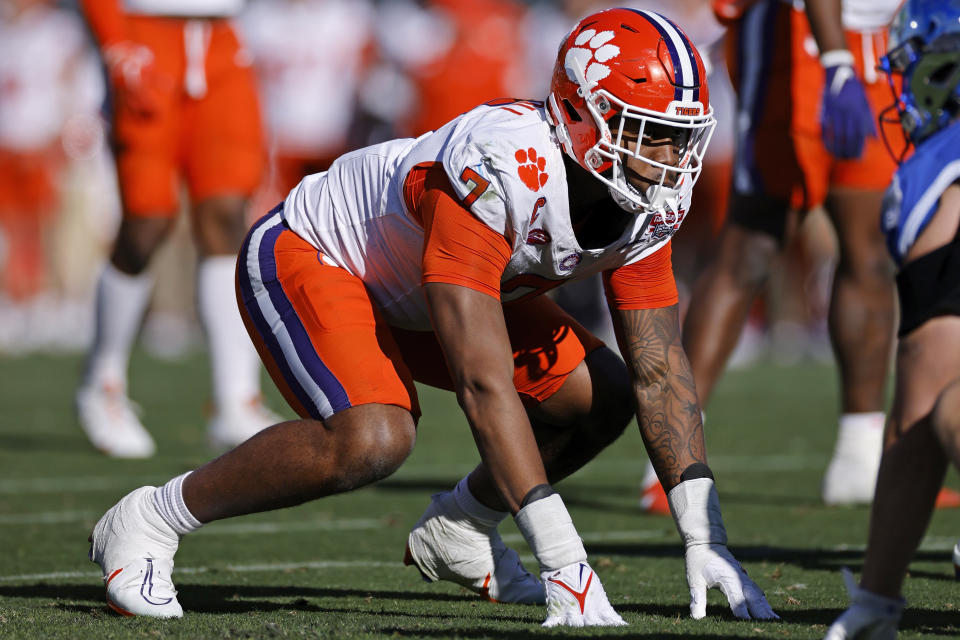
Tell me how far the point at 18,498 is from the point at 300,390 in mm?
2561

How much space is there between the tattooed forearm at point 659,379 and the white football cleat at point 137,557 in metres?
1.16

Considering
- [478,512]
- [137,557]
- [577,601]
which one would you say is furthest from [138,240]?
[577,601]

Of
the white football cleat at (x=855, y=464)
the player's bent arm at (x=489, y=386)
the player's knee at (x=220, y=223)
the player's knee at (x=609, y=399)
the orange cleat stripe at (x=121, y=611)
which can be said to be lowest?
the white football cleat at (x=855, y=464)

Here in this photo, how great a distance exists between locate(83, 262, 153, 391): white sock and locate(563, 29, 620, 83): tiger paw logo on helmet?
4072mm

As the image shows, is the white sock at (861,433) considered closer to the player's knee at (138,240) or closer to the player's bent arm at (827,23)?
the player's bent arm at (827,23)

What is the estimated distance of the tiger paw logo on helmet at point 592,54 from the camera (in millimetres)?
3328

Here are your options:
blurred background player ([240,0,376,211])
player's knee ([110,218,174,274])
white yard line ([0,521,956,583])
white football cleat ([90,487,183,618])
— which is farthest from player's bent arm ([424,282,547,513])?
blurred background player ([240,0,376,211])

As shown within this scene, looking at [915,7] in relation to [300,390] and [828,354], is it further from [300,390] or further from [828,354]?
[828,354]

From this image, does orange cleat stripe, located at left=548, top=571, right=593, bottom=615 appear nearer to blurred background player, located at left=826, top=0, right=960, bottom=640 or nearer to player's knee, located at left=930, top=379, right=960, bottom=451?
blurred background player, located at left=826, top=0, right=960, bottom=640

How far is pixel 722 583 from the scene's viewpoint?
3.33 meters

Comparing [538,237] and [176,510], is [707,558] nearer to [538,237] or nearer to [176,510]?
[538,237]

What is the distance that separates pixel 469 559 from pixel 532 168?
1130 millimetres

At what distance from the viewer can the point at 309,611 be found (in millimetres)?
3559

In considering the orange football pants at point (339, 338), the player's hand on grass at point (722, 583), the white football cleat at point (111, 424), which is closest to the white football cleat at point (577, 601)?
the player's hand on grass at point (722, 583)
